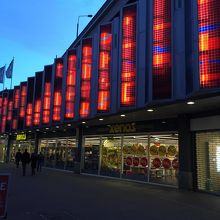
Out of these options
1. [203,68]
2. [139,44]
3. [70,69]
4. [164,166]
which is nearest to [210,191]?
[164,166]

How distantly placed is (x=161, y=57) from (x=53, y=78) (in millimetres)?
18050

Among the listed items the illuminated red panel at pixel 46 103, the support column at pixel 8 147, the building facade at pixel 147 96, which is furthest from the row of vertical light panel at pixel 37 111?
the support column at pixel 8 147

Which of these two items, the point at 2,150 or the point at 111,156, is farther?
the point at 2,150

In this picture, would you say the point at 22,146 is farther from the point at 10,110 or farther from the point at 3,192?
the point at 3,192

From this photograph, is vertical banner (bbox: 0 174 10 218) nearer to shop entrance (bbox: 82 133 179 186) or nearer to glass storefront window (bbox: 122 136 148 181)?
shop entrance (bbox: 82 133 179 186)

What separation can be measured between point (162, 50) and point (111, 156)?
408 inches

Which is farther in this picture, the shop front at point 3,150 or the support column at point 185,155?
the shop front at point 3,150

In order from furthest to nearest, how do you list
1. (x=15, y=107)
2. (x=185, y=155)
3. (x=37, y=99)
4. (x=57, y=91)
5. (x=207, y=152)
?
(x=15, y=107)
(x=37, y=99)
(x=57, y=91)
(x=185, y=155)
(x=207, y=152)

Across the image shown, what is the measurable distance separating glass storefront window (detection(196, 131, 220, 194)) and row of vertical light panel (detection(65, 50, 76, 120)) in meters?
14.8

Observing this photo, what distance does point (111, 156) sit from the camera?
26.8 meters

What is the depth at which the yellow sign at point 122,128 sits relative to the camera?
967 inches

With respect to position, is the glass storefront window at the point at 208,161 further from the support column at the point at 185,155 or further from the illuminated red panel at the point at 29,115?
the illuminated red panel at the point at 29,115

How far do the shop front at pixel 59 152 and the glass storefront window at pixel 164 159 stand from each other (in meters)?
11.3

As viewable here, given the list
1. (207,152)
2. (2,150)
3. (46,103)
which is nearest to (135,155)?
(207,152)
